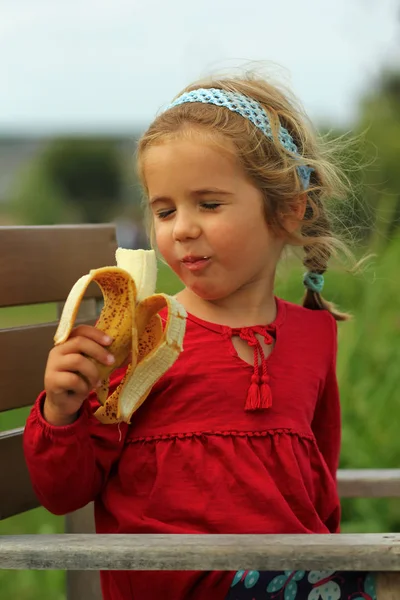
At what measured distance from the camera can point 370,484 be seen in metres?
2.00

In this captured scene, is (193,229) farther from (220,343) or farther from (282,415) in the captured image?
(282,415)

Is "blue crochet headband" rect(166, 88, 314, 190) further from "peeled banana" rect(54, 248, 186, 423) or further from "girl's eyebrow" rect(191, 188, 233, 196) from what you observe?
"peeled banana" rect(54, 248, 186, 423)

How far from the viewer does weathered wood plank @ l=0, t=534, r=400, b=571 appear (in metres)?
1.26

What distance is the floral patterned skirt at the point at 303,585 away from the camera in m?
1.44

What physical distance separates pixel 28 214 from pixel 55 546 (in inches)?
770

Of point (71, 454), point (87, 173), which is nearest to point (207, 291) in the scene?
point (71, 454)

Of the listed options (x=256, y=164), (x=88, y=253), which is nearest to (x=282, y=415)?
(x=256, y=164)

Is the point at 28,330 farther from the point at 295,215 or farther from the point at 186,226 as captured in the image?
the point at 295,215

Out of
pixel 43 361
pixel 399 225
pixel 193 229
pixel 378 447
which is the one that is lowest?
pixel 378 447

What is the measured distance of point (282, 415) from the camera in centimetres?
171

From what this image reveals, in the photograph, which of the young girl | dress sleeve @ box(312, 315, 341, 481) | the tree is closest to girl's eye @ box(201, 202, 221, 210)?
the young girl

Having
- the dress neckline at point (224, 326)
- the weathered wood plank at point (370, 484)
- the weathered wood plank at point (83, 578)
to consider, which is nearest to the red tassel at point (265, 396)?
the dress neckline at point (224, 326)

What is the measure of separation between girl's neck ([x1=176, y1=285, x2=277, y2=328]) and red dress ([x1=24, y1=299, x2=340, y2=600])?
0.03 meters

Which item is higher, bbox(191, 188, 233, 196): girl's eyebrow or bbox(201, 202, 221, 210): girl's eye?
bbox(191, 188, 233, 196): girl's eyebrow
